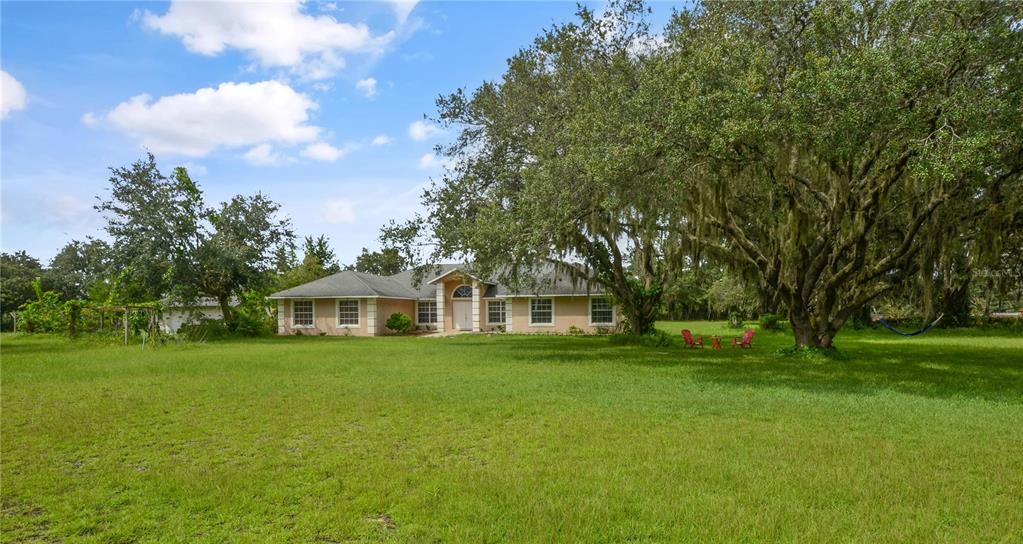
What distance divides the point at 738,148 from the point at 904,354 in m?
9.47

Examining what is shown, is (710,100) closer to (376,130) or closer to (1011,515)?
(376,130)

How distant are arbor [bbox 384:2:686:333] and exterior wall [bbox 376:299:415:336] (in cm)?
1062

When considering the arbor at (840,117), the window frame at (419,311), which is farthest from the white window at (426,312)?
the arbor at (840,117)

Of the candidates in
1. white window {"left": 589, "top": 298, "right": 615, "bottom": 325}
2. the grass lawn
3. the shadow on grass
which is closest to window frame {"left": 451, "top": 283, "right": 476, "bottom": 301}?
white window {"left": 589, "top": 298, "right": 615, "bottom": 325}

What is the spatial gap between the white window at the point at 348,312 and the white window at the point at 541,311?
8.34 metres

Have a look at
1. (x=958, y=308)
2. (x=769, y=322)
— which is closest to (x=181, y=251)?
(x=769, y=322)

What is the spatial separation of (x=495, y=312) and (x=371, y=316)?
5.99m

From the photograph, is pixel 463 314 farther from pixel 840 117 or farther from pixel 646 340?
pixel 840 117

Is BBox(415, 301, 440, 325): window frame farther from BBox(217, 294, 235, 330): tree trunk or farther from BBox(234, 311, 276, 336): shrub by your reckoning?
BBox(217, 294, 235, 330): tree trunk

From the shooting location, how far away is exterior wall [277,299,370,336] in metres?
28.9

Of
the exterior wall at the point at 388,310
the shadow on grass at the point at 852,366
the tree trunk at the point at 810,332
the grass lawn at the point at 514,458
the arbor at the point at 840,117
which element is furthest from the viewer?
the exterior wall at the point at 388,310

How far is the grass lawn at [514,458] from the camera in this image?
4.02 meters

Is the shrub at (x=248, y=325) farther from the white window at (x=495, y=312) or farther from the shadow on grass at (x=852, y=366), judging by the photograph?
the shadow on grass at (x=852, y=366)

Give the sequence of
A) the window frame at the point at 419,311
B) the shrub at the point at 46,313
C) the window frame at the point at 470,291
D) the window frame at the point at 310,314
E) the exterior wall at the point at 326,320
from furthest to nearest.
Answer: the window frame at the point at 419,311 → the window frame at the point at 470,291 → the window frame at the point at 310,314 → the exterior wall at the point at 326,320 → the shrub at the point at 46,313
